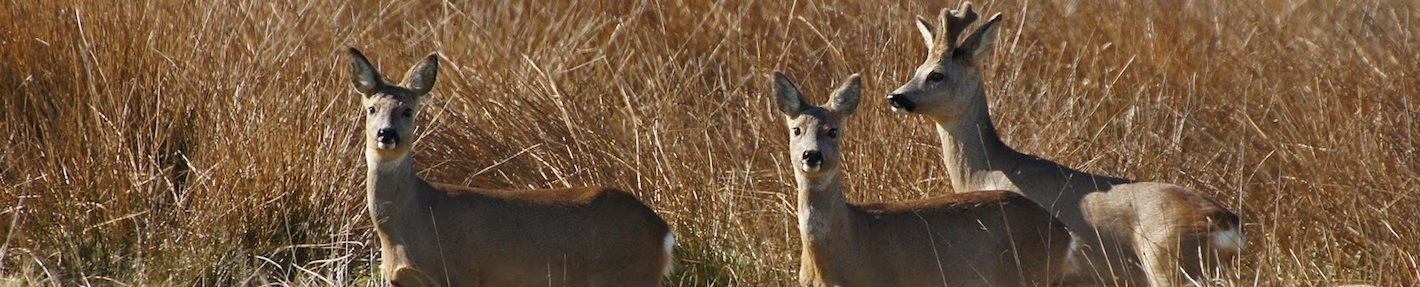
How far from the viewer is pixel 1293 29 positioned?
10.3m

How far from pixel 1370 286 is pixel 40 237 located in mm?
4751

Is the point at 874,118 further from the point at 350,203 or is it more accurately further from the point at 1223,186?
the point at 350,203

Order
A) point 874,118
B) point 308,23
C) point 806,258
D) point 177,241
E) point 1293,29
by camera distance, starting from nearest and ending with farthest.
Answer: point 806,258 < point 177,241 < point 874,118 < point 308,23 < point 1293,29

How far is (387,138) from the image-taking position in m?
5.86

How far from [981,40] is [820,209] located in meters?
2.12

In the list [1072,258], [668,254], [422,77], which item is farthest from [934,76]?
[422,77]

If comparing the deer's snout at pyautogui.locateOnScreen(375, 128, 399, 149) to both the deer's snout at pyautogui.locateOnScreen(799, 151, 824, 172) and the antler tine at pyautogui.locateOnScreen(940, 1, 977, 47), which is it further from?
the antler tine at pyautogui.locateOnScreen(940, 1, 977, 47)

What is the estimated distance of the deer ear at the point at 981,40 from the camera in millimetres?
7602

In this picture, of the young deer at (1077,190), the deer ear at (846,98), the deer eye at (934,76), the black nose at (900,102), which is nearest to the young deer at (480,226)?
the deer ear at (846,98)

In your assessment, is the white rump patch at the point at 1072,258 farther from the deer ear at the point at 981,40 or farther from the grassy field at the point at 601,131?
the deer ear at the point at 981,40

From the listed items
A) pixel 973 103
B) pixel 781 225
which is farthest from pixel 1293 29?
pixel 781 225

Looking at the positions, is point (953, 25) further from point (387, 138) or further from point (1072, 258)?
point (387, 138)

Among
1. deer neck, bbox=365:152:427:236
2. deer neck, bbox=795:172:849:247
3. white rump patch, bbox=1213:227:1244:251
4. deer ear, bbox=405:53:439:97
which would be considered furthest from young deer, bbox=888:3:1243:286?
deer neck, bbox=365:152:427:236

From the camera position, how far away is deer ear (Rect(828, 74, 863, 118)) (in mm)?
5992
